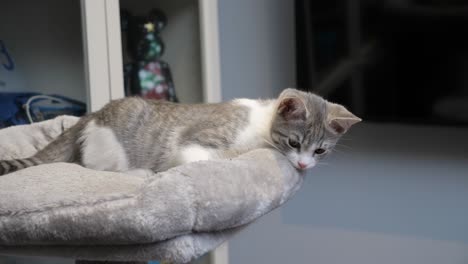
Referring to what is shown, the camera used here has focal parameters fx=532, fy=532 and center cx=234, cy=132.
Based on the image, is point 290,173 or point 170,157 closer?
point 290,173

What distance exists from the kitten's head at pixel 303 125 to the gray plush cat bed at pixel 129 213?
35 cm

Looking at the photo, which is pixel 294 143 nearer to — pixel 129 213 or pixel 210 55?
pixel 129 213

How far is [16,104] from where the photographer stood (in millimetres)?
1674

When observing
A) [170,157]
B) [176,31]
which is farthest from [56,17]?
[170,157]

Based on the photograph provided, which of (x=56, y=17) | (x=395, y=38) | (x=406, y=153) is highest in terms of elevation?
(x=56, y=17)

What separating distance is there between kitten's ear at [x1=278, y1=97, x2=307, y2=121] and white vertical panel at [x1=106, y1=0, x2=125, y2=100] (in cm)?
58

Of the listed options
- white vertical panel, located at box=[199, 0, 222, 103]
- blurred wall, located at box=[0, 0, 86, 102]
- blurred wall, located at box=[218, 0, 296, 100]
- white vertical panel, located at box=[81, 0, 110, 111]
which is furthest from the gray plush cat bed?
blurred wall, located at box=[218, 0, 296, 100]

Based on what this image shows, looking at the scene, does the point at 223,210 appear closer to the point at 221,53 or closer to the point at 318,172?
the point at 318,172

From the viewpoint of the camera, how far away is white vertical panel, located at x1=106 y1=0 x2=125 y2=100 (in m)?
1.57

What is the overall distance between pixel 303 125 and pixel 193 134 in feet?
0.87

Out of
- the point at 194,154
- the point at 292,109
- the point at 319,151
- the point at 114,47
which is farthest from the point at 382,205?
the point at 114,47

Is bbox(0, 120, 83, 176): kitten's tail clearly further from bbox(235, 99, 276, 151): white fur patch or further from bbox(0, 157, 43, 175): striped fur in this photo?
bbox(235, 99, 276, 151): white fur patch

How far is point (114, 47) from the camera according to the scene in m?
1.58

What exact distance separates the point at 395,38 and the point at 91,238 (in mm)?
1314
